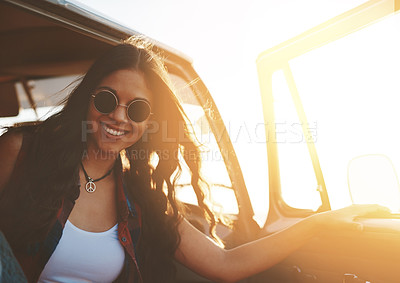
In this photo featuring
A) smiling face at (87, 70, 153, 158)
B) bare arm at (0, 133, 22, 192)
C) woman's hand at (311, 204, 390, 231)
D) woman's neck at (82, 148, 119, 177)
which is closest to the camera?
bare arm at (0, 133, 22, 192)

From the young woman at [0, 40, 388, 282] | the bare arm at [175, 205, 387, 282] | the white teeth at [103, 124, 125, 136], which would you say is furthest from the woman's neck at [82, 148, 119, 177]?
the bare arm at [175, 205, 387, 282]

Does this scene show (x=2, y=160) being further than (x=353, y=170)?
No

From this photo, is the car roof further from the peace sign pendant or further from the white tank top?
the white tank top

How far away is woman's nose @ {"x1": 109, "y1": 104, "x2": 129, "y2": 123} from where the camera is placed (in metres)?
1.76

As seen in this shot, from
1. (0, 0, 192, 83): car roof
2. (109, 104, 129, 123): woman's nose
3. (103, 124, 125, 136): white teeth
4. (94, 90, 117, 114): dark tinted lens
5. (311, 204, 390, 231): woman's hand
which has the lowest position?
(311, 204, 390, 231): woman's hand

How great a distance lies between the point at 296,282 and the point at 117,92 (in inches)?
56.2

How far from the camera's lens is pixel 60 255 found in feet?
5.22

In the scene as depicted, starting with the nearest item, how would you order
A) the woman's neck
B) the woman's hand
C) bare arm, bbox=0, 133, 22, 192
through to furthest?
1. bare arm, bbox=0, 133, 22, 192
2. the woman's hand
3. the woman's neck

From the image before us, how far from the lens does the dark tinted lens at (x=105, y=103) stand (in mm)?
1733

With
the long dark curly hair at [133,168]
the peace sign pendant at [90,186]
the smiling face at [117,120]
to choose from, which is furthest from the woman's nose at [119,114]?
the peace sign pendant at [90,186]

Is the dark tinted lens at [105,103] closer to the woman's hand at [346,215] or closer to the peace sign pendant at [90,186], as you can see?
the peace sign pendant at [90,186]

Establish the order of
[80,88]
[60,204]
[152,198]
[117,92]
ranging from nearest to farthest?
1. [60,204]
2. [117,92]
3. [80,88]
4. [152,198]

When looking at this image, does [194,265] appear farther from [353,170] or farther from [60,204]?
[353,170]

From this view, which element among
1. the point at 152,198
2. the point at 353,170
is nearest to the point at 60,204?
the point at 152,198
